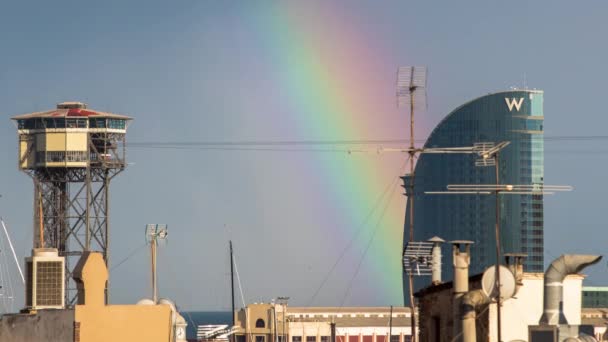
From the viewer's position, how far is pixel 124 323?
50688mm

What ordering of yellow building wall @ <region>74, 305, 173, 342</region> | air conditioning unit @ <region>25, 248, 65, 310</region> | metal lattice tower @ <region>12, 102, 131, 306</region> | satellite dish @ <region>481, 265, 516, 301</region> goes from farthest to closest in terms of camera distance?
1. metal lattice tower @ <region>12, 102, 131, 306</region>
2. air conditioning unit @ <region>25, 248, 65, 310</region>
3. yellow building wall @ <region>74, 305, 173, 342</region>
4. satellite dish @ <region>481, 265, 516, 301</region>

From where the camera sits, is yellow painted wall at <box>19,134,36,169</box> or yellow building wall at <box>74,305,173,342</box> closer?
yellow building wall at <box>74,305,173,342</box>

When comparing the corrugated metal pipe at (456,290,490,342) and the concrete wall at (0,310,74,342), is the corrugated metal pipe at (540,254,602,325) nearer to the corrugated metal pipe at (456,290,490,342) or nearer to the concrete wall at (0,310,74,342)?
the corrugated metal pipe at (456,290,490,342)

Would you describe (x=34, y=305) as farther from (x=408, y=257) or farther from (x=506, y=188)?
(x=506, y=188)

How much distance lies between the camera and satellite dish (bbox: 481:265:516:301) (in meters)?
44.1

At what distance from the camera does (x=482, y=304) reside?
45188mm

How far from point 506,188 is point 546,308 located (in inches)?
183

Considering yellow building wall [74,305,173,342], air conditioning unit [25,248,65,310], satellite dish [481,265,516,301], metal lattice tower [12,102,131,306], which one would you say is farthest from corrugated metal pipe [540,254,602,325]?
metal lattice tower [12,102,131,306]

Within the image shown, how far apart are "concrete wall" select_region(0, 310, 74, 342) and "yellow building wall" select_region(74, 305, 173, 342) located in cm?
53

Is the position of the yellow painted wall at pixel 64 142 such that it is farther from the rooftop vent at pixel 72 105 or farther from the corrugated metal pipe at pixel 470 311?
the corrugated metal pipe at pixel 470 311

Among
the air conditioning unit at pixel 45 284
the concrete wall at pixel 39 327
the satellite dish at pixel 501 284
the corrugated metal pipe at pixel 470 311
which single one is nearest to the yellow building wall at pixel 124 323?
the concrete wall at pixel 39 327

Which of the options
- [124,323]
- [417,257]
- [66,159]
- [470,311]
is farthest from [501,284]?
[66,159]

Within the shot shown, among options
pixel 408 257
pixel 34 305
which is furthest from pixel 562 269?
pixel 34 305

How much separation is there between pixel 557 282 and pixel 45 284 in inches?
845
